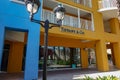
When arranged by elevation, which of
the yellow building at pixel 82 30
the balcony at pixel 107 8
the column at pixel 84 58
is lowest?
the column at pixel 84 58

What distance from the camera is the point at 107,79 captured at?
4.95 metres

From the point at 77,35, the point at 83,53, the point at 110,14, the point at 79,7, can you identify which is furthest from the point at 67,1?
the point at 83,53

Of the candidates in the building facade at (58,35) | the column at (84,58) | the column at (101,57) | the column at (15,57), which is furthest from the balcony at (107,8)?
the column at (15,57)

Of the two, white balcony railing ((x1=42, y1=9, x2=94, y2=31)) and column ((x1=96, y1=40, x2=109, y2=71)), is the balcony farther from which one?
column ((x1=96, y1=40, x2=109, y2=71))

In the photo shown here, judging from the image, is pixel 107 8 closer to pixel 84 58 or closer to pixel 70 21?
pixel 70 21

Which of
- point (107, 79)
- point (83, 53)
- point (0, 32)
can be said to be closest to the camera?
point (107, 79)

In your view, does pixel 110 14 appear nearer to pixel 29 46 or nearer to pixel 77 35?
pixel 77 35

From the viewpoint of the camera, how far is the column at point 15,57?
13.0 meters

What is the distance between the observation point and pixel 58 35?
11.5m

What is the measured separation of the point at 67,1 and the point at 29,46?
20.1 ft

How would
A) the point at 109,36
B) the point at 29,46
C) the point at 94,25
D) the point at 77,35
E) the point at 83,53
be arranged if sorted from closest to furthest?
the point at 29,46 < the point at 77,35 < the point at 94,25 < the point at 109,36 < the point at 83,53

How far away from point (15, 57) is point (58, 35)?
188 inches

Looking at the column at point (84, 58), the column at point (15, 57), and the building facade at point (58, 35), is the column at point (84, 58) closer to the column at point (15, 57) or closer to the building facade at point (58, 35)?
the building facade at point (58, 35)

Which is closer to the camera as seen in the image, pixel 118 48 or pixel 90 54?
pixel 118 48
